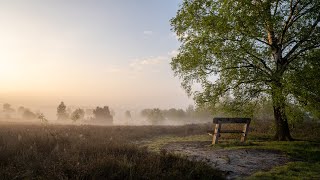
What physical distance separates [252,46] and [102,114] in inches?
5181

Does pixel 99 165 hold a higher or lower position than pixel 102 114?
lower

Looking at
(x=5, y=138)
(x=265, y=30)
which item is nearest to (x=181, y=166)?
(x=5, y=138)

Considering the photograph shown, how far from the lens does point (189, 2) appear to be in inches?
850

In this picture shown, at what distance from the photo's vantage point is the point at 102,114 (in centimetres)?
14512

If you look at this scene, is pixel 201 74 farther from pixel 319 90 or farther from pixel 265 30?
pixel 319 90

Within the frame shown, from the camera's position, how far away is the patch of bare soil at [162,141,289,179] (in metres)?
11.1

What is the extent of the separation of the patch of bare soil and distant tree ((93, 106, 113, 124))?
129 meters

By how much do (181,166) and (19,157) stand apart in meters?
5.43

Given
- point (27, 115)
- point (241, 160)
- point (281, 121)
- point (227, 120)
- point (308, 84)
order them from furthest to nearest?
point (27, 115)
point (281, 121)
point (227, 120)
point (308, 84)
point (241, 160)

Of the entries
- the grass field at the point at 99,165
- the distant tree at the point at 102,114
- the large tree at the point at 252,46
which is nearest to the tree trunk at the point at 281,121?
the large tree at the point at 252,46

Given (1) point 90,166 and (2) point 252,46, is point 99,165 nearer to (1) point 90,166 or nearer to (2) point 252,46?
(1) point 90,166

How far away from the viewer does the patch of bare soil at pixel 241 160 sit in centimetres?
1113

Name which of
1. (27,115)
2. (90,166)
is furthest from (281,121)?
(27,115)

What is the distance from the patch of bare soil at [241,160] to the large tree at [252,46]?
4256 mm
